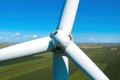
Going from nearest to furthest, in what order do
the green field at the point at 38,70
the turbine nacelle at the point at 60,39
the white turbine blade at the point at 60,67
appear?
the turbine nacelle at the point at 60,39 < the white turbine blade at the point at 60,67 < the green field at the point at 38,70

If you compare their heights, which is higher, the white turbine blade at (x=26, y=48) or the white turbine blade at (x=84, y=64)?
the white turbine blade at (x=26, y=48)

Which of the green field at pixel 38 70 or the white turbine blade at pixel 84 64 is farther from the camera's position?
the green field at pixel 38 70

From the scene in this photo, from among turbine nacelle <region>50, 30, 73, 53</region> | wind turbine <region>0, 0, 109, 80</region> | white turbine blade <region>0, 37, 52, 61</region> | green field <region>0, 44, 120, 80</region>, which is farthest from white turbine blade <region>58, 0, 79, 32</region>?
green field <region>0, 44, 120, 80</region>

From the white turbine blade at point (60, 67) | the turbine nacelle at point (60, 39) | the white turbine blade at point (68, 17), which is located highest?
the white turbine blade at point (68, 17)

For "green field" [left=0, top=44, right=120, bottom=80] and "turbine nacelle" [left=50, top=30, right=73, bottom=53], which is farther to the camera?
"green field" [left=0, top=44, right=120, bottom=80]

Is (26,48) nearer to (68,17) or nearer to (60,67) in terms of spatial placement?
(60,67)

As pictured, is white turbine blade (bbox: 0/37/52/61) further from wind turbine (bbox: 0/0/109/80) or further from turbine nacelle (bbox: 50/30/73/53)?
turbine nacelle (bbox: 50/30/73/53)

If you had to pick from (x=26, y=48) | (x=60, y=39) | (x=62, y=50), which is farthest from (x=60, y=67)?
(x=26, y=48)

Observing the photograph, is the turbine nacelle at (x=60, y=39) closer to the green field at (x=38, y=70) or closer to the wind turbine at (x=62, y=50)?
the wind turbine at (x=62, y=50)

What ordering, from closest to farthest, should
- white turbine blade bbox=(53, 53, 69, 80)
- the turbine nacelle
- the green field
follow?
the turbine nacelle, white turbine blade bbox=(53, 53, 69, 80), the green field

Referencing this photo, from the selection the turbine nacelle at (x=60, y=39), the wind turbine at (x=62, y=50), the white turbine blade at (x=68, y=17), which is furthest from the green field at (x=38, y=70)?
the turbine nacelle at (x=60, y=39)
